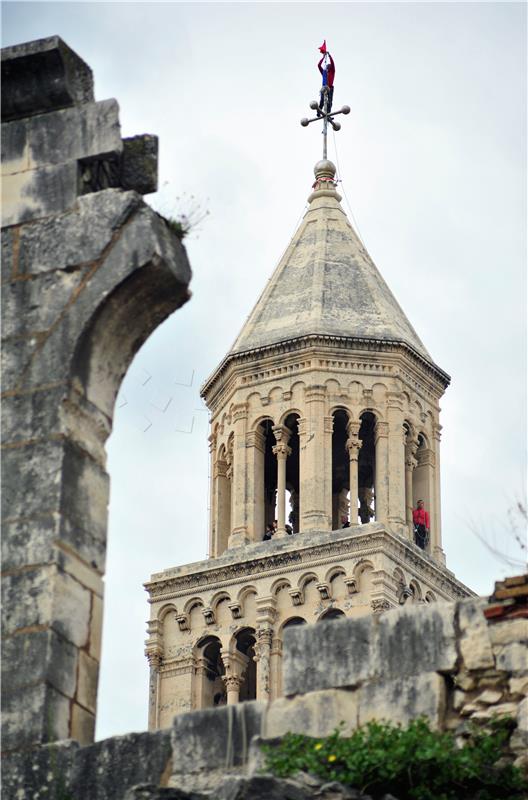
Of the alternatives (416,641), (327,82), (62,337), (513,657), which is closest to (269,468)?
(327,82)

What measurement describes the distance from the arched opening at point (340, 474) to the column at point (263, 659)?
268 centimetres

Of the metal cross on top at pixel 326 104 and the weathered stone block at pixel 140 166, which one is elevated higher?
the metal cross on top at pixel 326 104

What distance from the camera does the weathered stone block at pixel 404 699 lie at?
36.0 ft

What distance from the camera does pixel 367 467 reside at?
1731 inches

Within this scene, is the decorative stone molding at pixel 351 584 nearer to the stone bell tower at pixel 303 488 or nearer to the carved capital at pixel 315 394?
the stone bell tower at pixel 303 488

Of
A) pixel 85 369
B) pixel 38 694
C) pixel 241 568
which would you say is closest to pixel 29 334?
pixel 85 369

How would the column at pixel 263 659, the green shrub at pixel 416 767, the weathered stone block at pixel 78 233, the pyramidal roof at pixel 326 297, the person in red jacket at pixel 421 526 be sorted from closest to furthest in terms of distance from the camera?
the green shrub at pixel 416 767 < the weathered stone block at pixel 78 233 < the column at pixel 263 659 < the person in red jacket at pixel 421 526 < the pyramidal roof at pixel 326 297

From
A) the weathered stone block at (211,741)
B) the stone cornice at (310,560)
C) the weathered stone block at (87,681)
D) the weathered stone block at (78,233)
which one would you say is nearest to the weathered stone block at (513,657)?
the weathered stone block at (211,741)

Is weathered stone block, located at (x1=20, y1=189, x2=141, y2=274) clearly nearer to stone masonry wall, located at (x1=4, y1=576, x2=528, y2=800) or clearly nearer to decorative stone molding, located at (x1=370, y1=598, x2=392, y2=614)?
stone masonry wall, located at (x1=4, y1=576, x2=528, y2=800)

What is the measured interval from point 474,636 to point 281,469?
31.1 m

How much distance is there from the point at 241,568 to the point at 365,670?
102 feet

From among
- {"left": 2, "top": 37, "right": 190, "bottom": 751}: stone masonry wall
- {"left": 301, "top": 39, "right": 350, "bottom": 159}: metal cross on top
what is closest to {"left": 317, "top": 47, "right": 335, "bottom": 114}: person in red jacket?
{"left": 301, "top": 39, "right": 350, "bottom": 159}: metal cross on top

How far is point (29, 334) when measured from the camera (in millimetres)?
11969

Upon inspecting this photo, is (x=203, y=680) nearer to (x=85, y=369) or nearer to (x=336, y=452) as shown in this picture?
(x=336, y=452)
